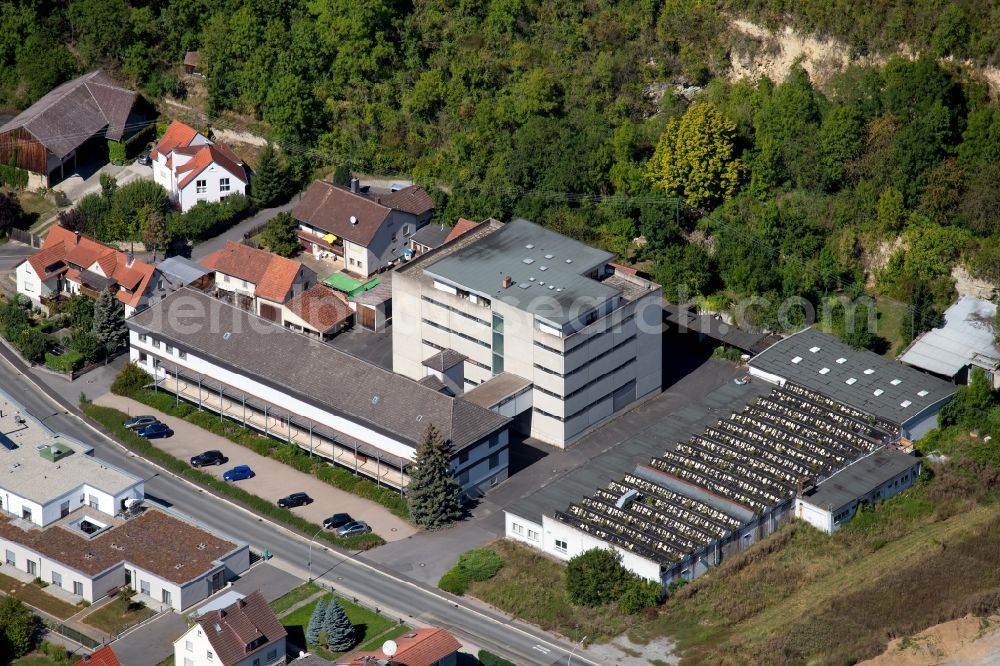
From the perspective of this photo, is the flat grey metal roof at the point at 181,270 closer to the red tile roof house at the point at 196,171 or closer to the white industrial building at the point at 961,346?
the red tile roof house at the point at 196,171

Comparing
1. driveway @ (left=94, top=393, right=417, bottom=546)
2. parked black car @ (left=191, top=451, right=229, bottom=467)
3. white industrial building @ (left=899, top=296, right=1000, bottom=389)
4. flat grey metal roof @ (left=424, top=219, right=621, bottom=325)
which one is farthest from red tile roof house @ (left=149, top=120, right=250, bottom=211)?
white industrial building @ (left=899, top=296, right=1000, bottom=389)

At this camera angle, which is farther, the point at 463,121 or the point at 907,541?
the point at 463,121

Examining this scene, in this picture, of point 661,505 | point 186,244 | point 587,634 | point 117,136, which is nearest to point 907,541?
point 661,505

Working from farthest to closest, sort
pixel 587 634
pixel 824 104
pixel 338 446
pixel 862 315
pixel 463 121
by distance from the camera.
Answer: pixel 463 121 < pixel 824 104 < pixel 862 315 < pixel 338 446 < pixel 587 634

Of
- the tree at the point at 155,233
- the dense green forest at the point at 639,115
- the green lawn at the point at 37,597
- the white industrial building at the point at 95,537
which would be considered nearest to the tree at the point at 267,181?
the dense green forest at the point at 639,115

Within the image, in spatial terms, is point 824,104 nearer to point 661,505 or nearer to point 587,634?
point 661,505

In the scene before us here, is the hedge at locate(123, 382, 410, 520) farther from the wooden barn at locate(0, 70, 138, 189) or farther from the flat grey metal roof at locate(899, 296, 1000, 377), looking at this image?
the flat grey metal roof at locate(899, 296, 1000, 377)
